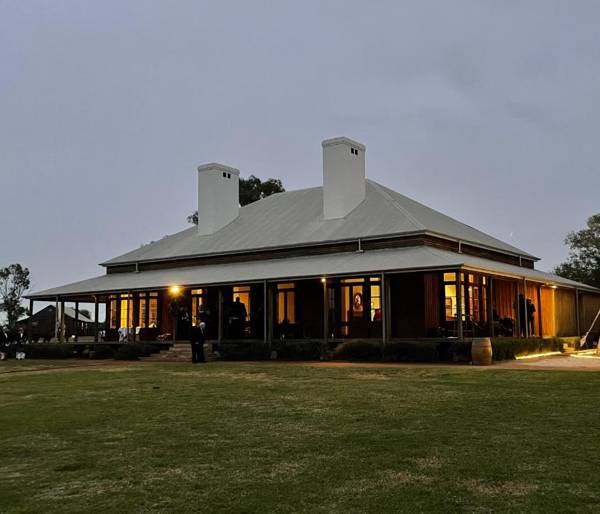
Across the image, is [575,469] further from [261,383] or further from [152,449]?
[261,383]

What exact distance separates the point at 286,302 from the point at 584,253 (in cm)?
2584

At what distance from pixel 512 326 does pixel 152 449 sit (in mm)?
18864

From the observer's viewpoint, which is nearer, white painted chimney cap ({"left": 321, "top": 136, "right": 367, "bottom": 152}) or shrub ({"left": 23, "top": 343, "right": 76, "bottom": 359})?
white painted chimney cap ({"left": 321, "top": 136, "right": 367, "bottom": 152})

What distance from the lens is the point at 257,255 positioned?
26.7 metres

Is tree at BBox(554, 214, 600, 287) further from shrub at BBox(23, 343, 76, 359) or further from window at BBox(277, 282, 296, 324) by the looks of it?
shrub at BBox(23, 343, 76, 359)

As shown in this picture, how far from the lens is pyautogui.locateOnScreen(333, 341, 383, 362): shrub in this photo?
19.3 m

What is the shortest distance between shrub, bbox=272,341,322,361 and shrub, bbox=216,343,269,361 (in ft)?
1.65

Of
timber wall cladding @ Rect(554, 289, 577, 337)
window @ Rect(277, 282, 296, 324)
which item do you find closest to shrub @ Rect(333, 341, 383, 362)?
window @ Rect(277, 282, 296, 324)

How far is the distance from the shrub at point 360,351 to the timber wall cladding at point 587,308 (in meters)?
13.0

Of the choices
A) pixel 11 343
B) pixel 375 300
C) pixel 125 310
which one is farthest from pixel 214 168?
pixel 375 300

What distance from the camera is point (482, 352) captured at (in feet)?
56.6

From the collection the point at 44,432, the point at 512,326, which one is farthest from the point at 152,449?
the point at 512,326

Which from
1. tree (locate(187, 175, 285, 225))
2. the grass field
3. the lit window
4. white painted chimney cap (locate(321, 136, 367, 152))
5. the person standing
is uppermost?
tree (locate(187, 175, 285, 225))

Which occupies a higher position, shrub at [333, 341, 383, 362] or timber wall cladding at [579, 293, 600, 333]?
timber wall cladding at [579, 293, 600, 333]
